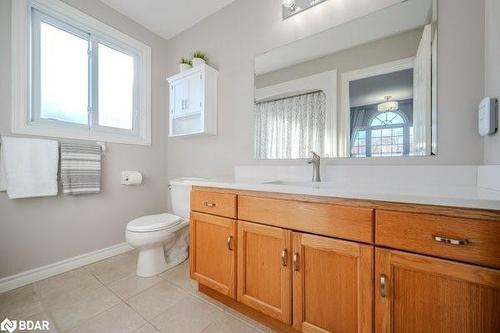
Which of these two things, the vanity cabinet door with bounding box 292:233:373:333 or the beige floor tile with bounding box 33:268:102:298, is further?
the beige floor tile with bounding box 33:268:102:298

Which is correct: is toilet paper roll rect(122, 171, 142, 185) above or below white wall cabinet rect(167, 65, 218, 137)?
below

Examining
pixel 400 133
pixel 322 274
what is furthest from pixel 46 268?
pixel 400 133

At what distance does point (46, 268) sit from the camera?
165 centimetres

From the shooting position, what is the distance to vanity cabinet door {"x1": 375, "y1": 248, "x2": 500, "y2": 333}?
64cm

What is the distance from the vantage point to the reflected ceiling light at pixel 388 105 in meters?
1.22

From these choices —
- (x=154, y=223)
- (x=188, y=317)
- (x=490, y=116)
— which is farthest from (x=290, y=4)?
(x=188, y=317)

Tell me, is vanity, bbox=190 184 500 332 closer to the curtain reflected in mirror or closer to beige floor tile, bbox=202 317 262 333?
beige floor tile, bbox=202 317 262 333

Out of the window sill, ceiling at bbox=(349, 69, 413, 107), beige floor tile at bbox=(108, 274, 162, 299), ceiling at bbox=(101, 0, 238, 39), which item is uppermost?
ceiling at bbox=(101, 0, 238, 39)

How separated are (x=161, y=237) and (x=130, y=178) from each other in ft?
2.70

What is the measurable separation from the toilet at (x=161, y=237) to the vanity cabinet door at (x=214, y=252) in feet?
1.35

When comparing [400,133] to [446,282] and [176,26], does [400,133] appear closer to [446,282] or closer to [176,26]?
[446,282]

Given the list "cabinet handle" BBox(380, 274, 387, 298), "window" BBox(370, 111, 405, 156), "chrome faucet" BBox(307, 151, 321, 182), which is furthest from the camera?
"chrome faucet" BBox(307, 151, 321, 182)

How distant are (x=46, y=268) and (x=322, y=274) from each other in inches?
83.2

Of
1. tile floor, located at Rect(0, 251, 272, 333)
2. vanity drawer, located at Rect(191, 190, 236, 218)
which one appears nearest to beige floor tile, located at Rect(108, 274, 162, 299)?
tile floor, located at Rect(0, 251, 272, 333)
